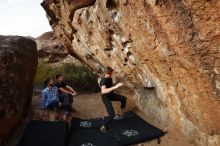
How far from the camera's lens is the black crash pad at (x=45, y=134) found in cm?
719

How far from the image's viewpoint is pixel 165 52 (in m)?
6.61

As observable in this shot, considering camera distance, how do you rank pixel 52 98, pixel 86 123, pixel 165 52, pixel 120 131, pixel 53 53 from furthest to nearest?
pixel 53 53, pixel 52 98, pixel 86 123, pixel 120 131, pixel 165 52

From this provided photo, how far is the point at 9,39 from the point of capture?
8914mm

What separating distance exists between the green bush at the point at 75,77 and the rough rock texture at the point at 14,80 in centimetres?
360

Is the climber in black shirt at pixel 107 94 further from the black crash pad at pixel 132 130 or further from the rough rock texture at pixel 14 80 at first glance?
the rough rock texture at pixel 14 80

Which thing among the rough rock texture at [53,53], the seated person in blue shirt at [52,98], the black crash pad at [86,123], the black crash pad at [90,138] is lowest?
the black crash pad at [90,138]

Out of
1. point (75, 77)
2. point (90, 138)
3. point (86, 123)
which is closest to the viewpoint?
point (90, 138)

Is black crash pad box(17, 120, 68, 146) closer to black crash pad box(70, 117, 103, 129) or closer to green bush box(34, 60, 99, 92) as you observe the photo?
black crash pad box(70, 117, 103, 129)

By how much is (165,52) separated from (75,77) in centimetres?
750

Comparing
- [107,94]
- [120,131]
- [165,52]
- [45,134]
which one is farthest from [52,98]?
[165,52]

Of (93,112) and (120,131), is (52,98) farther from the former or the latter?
(120,131)

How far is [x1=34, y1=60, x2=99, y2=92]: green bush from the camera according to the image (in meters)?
13.1

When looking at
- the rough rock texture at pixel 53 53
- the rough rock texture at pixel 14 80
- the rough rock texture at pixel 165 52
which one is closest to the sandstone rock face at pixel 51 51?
the rough rock texture at pixel 53 53

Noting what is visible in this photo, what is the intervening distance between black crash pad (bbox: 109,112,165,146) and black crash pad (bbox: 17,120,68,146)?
4.22 ft
